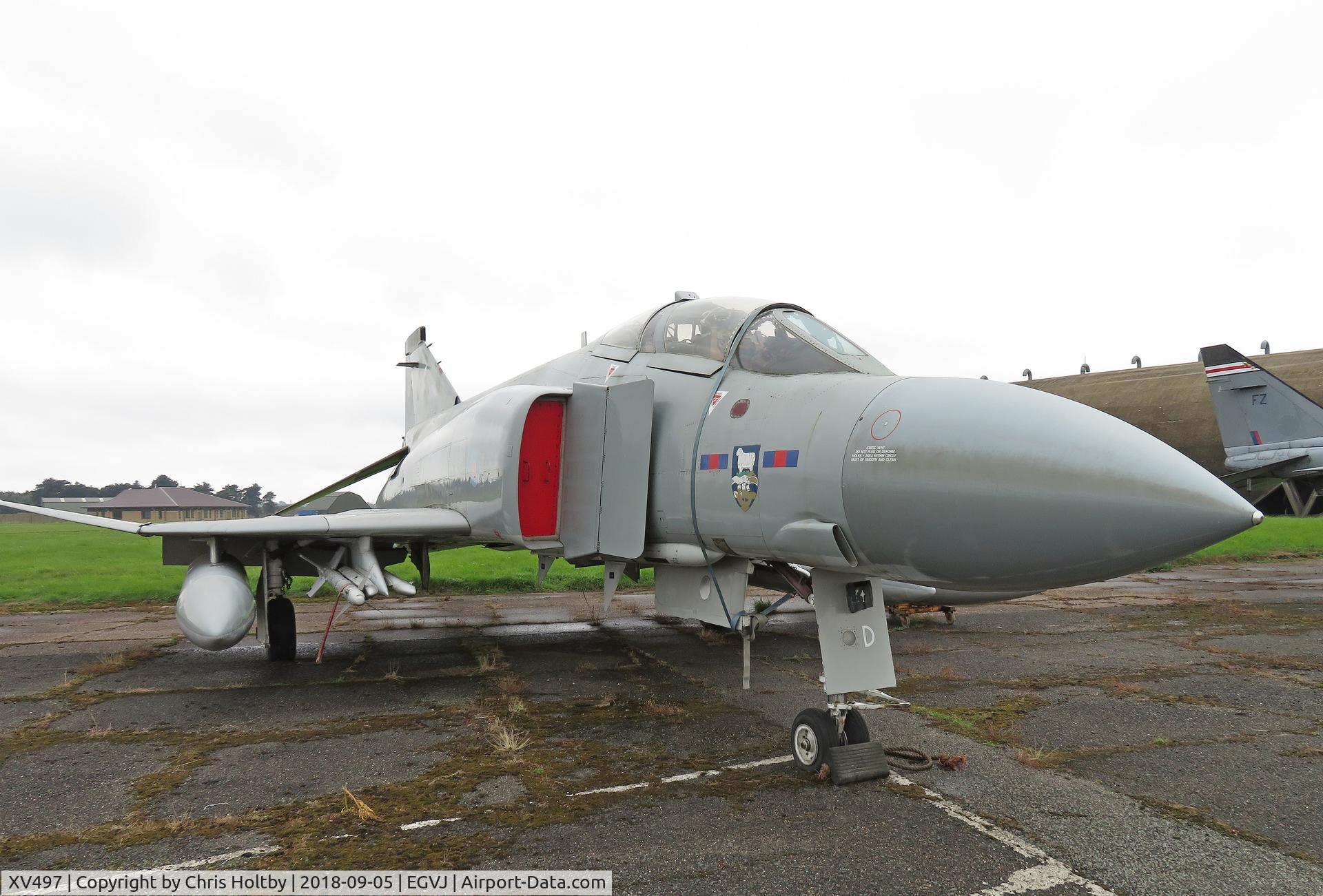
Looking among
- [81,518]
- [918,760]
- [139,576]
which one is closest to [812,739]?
[918,760]

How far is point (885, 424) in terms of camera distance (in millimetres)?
3840

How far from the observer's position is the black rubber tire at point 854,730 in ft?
14.8

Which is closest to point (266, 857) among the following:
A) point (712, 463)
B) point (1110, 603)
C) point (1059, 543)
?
point (712, 463)

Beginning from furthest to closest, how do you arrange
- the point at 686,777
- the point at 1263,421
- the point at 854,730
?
1. the point at 1263,421
2. the point at 854,730
3. the point at 686,777

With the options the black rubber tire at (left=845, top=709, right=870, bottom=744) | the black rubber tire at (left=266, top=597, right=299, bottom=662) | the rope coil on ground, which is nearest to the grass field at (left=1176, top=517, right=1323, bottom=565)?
the rope coil on ground

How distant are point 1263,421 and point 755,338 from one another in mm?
17632

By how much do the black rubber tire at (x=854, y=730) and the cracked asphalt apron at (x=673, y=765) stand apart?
266 mm

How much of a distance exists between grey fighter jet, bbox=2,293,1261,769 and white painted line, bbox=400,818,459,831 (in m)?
1.96

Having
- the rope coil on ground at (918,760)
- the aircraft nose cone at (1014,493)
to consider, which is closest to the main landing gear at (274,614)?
the rope coil on ground at (918,760)

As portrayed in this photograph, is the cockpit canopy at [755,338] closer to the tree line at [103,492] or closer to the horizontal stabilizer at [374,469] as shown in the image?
the horizontal stabilizer at [374,469]

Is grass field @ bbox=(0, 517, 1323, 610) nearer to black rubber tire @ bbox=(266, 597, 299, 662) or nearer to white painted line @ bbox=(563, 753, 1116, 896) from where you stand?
black rubber tire @ bbox=(266, 597, 299, 662)

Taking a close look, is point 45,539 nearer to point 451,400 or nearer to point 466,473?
point 451,400

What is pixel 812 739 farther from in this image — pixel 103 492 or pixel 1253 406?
pixel 103 492

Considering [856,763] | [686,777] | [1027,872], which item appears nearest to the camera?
[1027,872]
